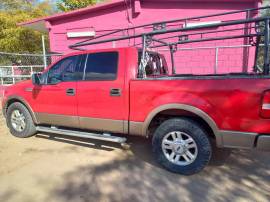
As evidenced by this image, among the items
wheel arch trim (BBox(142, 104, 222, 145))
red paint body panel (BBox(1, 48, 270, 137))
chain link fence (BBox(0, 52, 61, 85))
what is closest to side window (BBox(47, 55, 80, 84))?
red paint body panel (BBox(1, 48, 270, 137))

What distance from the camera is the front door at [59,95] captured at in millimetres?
4723

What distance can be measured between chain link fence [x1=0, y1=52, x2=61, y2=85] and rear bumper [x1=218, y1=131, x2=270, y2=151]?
861 centimetres

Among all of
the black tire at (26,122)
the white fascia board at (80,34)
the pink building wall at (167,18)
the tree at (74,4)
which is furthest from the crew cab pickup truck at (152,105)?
the tree at (74,4)

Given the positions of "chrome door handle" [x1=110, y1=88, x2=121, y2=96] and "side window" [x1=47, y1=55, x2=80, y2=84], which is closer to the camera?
"chrome door handle" [x1=110, y1=88, x2=121, y2=96]

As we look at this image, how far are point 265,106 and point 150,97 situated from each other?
1548mm

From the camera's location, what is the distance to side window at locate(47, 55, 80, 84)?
474 cm

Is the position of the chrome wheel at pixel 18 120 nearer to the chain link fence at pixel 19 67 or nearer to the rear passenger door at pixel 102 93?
the rear passenger door at pixel 102 93

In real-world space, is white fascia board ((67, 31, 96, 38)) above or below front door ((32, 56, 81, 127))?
above

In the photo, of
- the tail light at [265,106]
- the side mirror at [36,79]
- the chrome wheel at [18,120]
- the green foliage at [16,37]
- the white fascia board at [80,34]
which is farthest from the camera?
the green foliage at [16,37]

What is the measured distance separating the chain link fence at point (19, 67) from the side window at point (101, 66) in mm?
6489

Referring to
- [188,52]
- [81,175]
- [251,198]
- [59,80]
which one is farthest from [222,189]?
[188,52]

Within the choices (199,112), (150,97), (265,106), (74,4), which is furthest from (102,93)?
(74,4)

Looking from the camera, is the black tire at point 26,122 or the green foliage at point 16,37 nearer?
the black tire at point 26,122

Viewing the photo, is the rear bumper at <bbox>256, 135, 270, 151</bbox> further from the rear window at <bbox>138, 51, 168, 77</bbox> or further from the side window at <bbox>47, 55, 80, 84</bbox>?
the side window at <bbox>47, 55, 80, 84</bbox>
